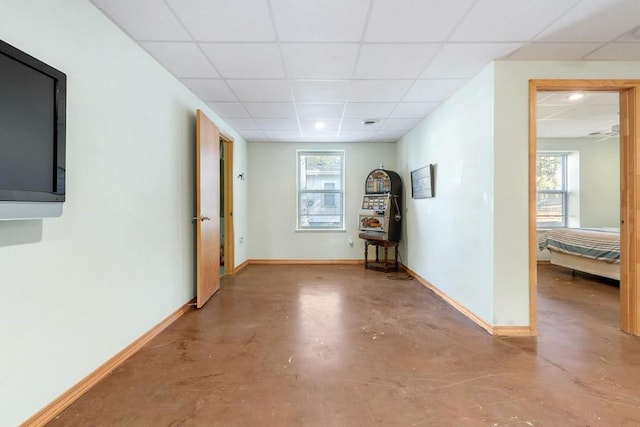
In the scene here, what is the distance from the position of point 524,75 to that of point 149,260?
3476 mm

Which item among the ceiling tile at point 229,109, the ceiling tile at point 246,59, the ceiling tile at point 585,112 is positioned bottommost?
the ceiling tile at point 246,59

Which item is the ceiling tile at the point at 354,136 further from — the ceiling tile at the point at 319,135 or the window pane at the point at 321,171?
the window pane at the point at 321,171

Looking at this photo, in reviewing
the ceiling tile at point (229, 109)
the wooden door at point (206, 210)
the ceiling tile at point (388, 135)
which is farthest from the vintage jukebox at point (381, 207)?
the wooden door at point (206, 210)

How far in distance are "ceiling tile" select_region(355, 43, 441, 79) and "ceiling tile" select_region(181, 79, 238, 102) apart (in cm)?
137

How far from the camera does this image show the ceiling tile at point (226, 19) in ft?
5.65

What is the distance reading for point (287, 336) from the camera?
2.36 m

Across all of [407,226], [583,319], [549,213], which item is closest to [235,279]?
[407,226]

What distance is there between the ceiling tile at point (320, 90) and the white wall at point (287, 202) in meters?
2.25

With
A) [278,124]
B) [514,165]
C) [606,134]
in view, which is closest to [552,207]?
[606,134]

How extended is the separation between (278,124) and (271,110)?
0.62 m

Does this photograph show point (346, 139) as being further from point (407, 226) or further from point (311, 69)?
point (311, 69)

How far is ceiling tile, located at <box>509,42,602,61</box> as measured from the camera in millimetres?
2162

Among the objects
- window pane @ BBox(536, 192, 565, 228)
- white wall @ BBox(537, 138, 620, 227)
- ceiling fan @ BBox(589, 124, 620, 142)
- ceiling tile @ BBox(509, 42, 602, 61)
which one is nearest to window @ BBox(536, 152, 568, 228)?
window pane @ BBox(536, 192, 565, 228)

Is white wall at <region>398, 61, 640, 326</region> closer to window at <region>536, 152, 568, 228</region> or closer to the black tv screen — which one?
the black tv screen
